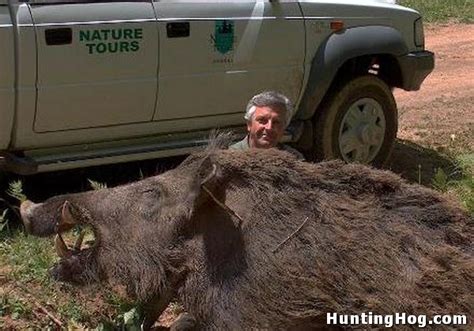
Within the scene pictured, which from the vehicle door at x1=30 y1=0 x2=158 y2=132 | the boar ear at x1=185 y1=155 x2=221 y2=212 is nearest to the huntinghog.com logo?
the boar ear at x1=185 y1=155 x2=221 y2=212

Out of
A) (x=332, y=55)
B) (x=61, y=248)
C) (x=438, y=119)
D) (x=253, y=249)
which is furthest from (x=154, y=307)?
(x=438, y=119)

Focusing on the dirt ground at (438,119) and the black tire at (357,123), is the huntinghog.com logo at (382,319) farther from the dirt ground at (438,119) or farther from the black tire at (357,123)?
the dirt ground at (438,119)

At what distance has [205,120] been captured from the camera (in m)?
6.54

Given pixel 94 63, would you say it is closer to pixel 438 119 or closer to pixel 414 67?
pixel 414 67

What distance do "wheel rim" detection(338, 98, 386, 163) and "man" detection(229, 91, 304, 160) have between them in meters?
2.87

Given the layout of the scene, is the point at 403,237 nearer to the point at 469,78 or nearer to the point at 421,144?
the point at 421,144

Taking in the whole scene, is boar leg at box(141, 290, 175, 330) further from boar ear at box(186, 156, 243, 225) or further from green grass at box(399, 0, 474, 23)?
green grass at box(399, 0, 474, 23)

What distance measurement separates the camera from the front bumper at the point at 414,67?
24.9 ft

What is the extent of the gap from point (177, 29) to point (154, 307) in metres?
2.65

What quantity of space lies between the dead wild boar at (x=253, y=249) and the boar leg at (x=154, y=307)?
19 millimetres

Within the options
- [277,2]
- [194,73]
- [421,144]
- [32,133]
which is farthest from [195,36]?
[421,144]

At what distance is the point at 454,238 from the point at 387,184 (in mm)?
332

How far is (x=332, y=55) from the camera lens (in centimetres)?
700

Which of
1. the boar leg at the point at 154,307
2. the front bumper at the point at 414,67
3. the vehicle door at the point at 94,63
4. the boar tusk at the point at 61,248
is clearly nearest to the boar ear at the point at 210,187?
the boar leg at the point at 154,307
